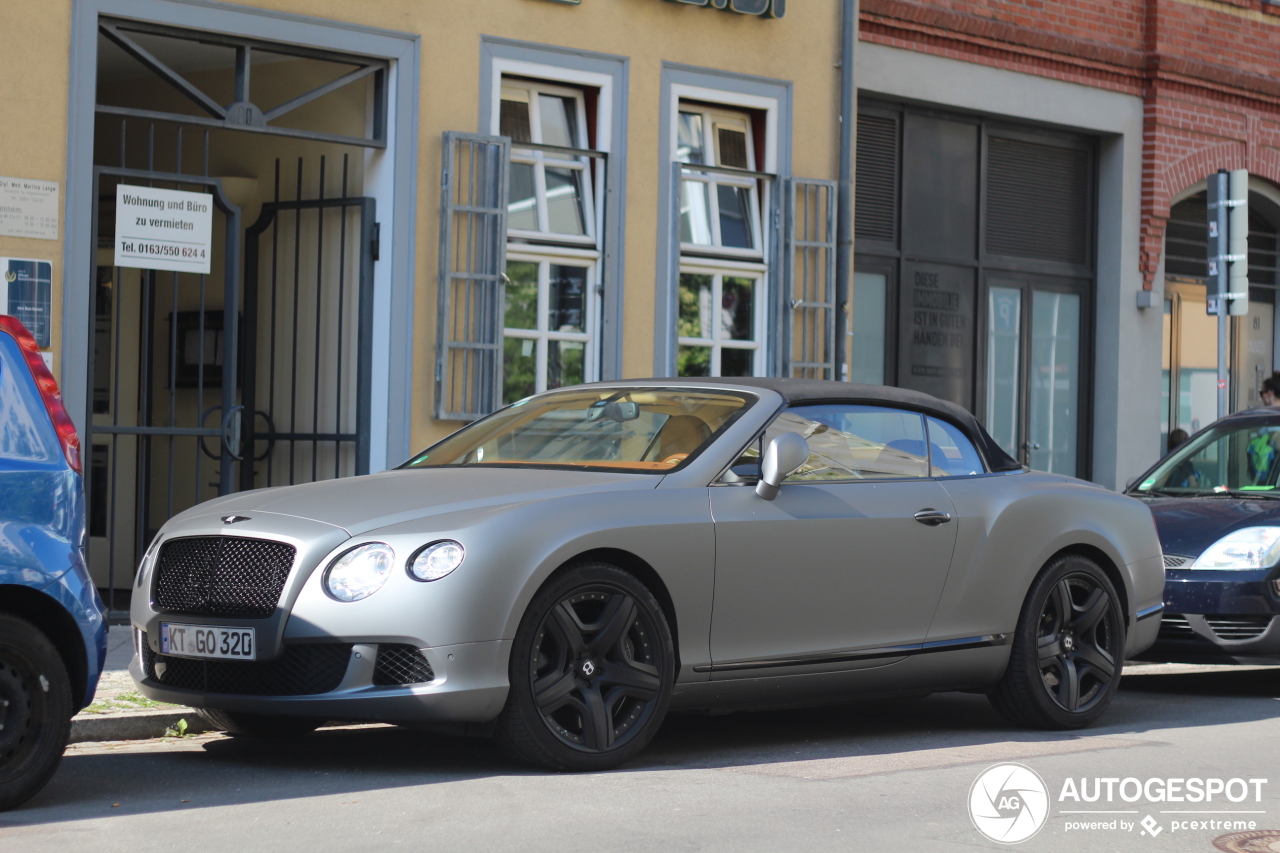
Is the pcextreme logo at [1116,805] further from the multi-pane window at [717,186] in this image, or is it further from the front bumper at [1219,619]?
the multi-pane window at [717,186]

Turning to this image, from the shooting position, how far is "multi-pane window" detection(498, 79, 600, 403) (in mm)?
12789

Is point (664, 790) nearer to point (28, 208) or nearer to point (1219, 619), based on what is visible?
point (1219, 619)

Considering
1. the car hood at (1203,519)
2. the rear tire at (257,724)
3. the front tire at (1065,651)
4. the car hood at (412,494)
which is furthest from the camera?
the car hood at (1203,519)

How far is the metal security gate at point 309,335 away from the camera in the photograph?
479 inches

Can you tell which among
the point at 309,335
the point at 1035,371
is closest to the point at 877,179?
the point at 1035,371

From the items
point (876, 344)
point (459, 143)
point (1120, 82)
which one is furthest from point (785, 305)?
point (1120, 82)

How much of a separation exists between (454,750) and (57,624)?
181 centimetres

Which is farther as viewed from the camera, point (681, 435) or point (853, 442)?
point (853, 442)

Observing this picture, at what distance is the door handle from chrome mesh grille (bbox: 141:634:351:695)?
2.64m

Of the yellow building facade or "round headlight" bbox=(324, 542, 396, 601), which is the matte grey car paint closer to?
"round headlight" bbox=(324, 542, 396, 601)

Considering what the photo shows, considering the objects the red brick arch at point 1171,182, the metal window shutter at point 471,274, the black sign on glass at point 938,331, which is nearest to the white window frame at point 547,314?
the metal window shutter at point 471,274

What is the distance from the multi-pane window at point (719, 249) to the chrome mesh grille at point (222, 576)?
24.2ft

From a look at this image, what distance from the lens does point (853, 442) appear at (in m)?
7.51

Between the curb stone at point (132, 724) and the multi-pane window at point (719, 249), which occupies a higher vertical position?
the multi-pane window at point (719, 249)
